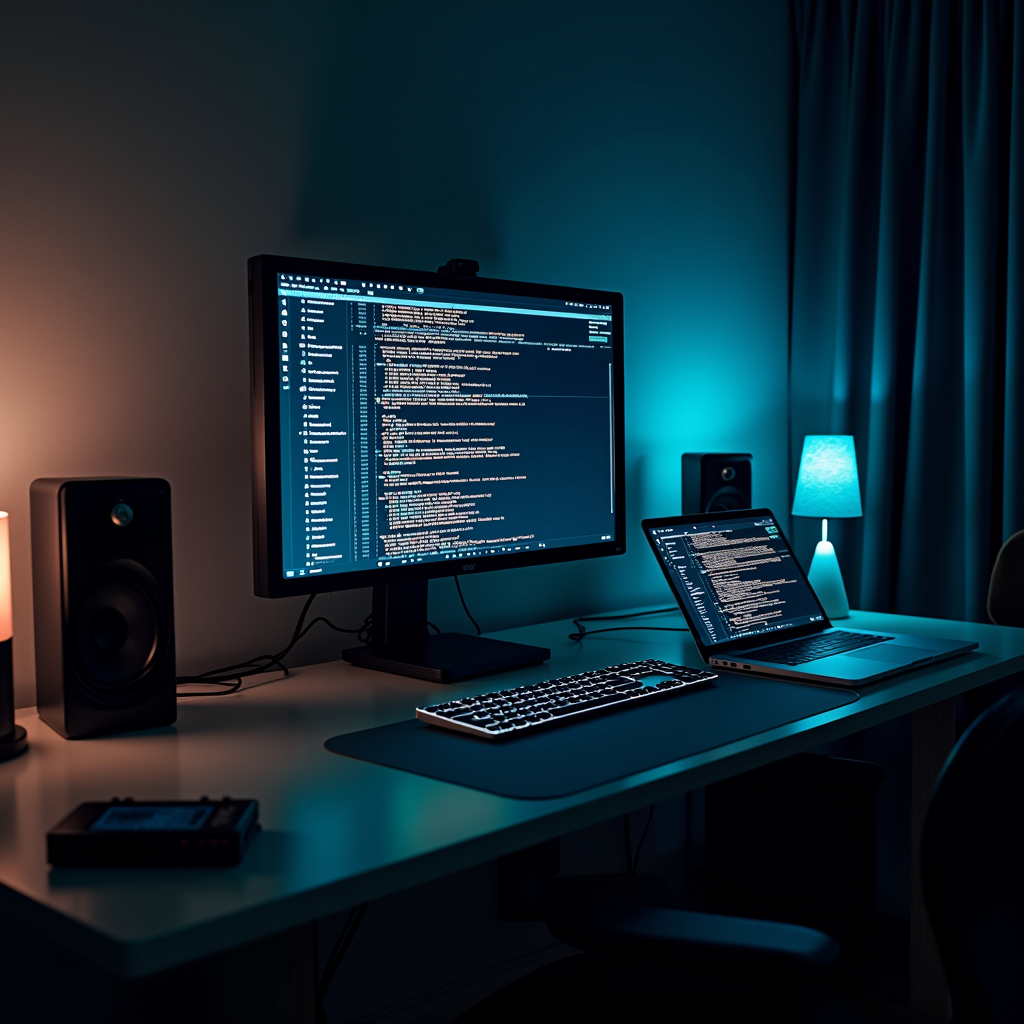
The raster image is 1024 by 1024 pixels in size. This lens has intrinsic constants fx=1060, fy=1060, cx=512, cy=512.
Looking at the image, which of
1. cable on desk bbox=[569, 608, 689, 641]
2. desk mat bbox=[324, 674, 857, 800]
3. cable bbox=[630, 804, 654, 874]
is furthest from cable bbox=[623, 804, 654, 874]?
desk mat bbox=[324, 674, 857, 800]

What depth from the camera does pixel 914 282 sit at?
7.93 ft

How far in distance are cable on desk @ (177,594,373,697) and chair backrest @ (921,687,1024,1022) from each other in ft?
3.07

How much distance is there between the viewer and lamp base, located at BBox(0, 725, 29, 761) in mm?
1113

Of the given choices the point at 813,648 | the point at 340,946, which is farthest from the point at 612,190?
the point at 340,946

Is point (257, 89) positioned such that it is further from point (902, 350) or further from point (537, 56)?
point (902, 350)

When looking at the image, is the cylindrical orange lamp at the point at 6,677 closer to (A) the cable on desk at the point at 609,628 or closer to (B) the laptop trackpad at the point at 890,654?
(A) the cable on desk at the point at 609,628

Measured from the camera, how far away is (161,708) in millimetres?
1250

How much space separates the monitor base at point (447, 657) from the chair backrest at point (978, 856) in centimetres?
75

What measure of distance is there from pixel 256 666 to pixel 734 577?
2.53 ft

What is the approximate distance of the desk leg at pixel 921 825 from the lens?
1.81 meters

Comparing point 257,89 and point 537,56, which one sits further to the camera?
point 537,56

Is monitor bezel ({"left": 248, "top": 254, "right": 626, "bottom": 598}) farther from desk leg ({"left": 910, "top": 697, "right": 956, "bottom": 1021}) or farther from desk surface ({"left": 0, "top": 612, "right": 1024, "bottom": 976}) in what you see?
desk leg ({"left": 910, "top": 697, "right": 956, "bottom": 1021})

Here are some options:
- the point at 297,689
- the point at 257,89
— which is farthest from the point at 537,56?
the point at 297,689

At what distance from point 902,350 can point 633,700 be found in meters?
1.49
